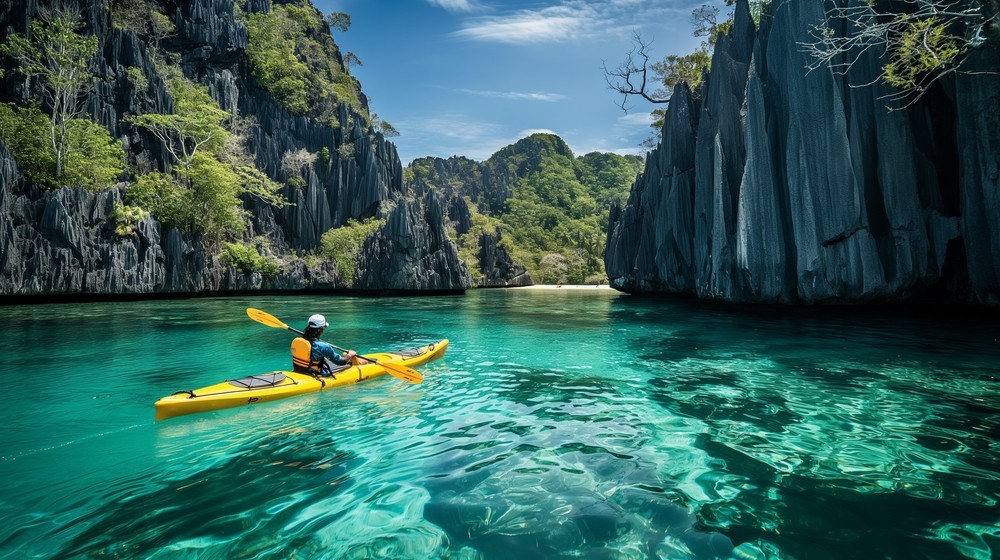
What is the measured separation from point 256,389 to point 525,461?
5.49 metres

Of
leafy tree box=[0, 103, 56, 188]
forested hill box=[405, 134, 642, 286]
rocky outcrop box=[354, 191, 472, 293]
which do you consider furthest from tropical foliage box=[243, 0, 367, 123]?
leafy tree box=[0, 103, 56, 188]

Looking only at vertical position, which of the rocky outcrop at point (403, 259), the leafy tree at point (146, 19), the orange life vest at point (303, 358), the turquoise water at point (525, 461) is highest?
the leafy tree at point (146, 19)

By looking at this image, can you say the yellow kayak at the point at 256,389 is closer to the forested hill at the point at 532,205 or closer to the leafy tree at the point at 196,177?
the leafy tree at the point at 196,177

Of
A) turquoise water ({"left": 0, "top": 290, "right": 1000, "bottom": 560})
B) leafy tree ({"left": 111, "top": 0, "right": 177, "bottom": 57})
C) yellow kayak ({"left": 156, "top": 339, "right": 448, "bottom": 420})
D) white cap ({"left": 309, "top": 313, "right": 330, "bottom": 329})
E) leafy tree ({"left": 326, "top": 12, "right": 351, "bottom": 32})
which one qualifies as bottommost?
turquoise water ({"left": 0, "top": 290, "right": 1000, "bottom": 560})

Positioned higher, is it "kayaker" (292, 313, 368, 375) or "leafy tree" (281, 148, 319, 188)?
"leafy tree" (281, 148, 319, 188)

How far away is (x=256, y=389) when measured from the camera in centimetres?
810

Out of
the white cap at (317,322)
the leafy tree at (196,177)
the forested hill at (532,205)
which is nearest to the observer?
the white cap at (317,322)

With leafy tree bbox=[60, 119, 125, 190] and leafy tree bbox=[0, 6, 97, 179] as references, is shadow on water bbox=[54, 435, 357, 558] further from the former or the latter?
leafy tree bbox=[0, 6, 97, 179]

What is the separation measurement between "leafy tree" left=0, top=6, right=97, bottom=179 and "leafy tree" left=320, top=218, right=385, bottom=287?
73.3 feet

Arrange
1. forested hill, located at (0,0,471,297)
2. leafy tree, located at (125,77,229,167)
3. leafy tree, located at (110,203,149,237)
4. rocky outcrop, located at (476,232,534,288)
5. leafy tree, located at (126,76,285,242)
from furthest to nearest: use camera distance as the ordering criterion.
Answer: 1. rocky outcrop, located at (476,232,534,288)
2. leafy tree, located at (125,77,229,167)
3. leafy tree, located at (126,76,285,242)
4. leafy tree, located at (110,203,149,237)
5. forested hill, located at (0,0,471,297)

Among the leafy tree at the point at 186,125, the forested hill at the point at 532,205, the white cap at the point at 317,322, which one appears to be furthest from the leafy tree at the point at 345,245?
the white cap at the point at 317,322

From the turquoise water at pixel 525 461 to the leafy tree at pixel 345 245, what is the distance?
119 feet

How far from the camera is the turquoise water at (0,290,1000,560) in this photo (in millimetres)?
3852

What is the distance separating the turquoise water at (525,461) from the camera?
3.85 meters
